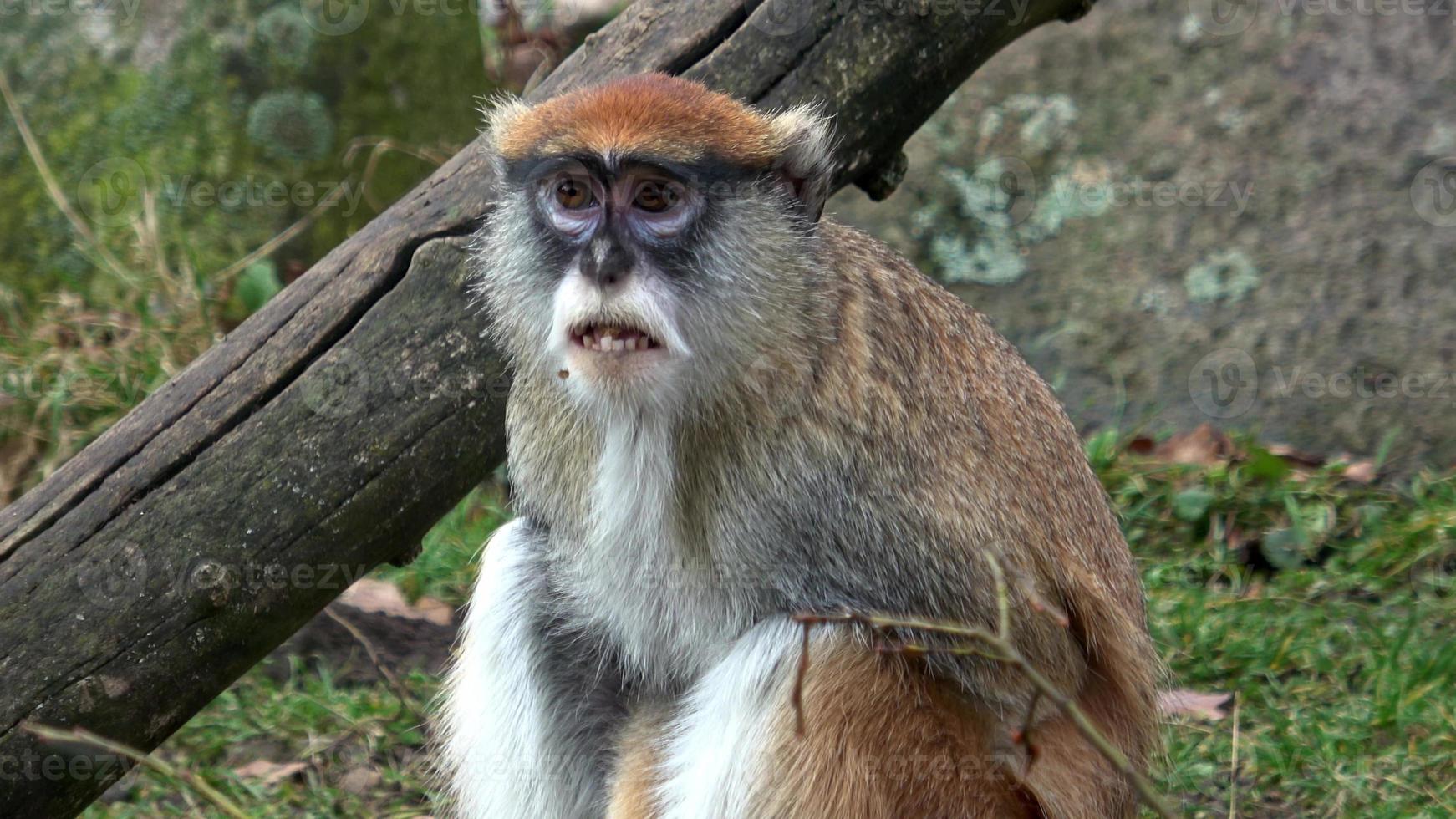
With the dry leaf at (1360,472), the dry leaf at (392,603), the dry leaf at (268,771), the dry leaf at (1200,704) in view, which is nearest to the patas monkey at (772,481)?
the dry leaf at (1200,704)

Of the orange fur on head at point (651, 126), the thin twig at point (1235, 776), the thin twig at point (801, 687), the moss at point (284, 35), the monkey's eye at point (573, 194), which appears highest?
the moss at point (284, 35)

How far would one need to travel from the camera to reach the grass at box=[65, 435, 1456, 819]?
4.26m

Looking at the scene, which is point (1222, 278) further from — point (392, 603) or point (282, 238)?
point (282, 238)

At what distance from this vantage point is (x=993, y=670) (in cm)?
328

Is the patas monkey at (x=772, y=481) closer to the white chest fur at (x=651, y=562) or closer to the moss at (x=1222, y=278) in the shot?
the white chest fur at (x=651, y=562)

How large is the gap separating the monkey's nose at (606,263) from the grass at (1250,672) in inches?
82.2

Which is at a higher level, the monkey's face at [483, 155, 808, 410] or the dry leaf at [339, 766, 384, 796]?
the monkey's face at [483, 155, 808, 410]

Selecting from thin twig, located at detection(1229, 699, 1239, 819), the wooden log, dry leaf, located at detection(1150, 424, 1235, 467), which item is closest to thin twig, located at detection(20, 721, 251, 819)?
the wooden log

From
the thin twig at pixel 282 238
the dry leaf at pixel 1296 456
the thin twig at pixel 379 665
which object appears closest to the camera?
the thin twig at pixel 379 665

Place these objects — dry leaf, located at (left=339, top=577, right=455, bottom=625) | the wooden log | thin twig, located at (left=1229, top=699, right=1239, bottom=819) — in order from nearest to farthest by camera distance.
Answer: the wooden log
thin twig, located at (left=1229, top=699, right=1239, bottom=819)
dry leaf, located at (left=339, top=577, right=455, bottom=625)

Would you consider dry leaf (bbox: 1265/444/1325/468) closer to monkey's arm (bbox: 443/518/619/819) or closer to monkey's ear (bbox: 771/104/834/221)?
monkey's ear (bbox: 771/104/834/221)

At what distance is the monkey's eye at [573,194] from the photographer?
3.16m

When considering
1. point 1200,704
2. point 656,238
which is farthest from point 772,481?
point 1200,704

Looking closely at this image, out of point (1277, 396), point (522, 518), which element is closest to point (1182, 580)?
point (1277, 396)
